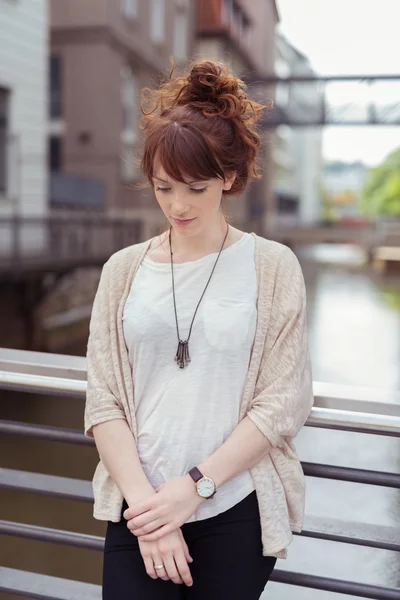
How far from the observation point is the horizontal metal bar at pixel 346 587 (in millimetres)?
1396

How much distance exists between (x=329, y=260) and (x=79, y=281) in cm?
1813


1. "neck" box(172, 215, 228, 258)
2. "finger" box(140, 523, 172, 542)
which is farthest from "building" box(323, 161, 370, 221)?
"finger" box(140, 523, 172, 542)

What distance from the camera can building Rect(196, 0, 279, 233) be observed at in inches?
861

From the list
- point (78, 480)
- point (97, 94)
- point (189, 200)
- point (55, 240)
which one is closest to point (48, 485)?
point (78, 480)

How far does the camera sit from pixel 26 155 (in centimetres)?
1136

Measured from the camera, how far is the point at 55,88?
16297 mm

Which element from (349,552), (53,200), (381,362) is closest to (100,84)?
(53,200)

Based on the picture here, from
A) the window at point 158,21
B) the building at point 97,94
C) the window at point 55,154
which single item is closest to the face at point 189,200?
the building at point 97,94

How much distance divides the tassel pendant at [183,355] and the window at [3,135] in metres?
9.96

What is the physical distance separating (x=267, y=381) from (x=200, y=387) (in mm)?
113

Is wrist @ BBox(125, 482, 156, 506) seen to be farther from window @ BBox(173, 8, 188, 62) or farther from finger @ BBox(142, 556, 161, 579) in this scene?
window @ BBox(173, 8, 188, 62)

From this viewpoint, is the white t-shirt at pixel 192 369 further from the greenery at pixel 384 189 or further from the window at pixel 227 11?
the greenery at pixel 384 189

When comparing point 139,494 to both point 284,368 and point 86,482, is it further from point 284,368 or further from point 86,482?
point 86,482

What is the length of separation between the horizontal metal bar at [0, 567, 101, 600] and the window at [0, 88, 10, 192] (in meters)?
9.49
